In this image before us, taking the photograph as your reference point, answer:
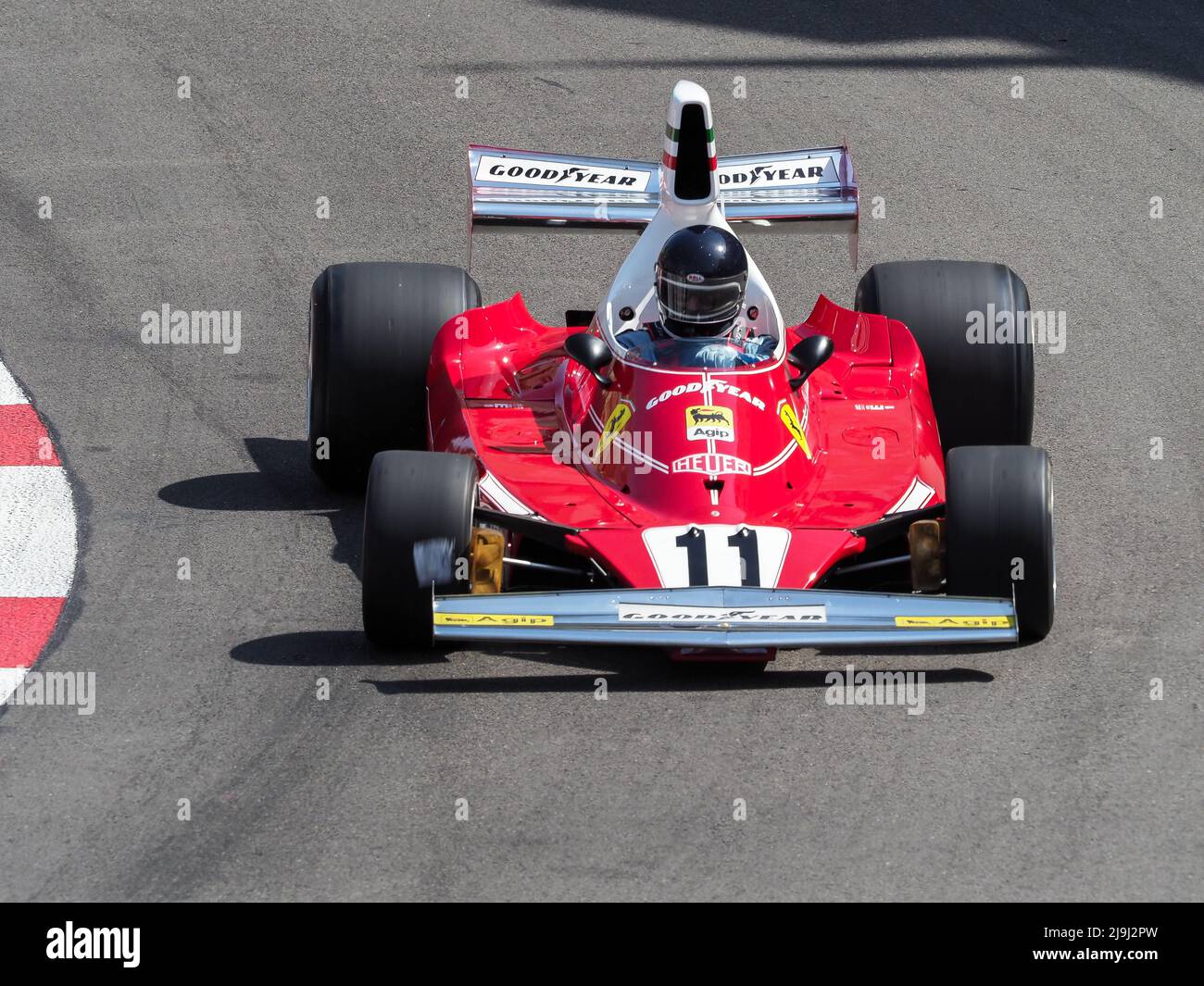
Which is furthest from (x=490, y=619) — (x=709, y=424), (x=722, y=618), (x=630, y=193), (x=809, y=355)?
(x=630, y=193)

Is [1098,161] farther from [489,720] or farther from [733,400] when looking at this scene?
[489,720]

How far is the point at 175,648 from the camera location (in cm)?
820

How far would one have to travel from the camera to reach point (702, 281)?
8.75m

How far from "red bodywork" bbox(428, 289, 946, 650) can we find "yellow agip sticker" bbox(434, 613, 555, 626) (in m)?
0.54

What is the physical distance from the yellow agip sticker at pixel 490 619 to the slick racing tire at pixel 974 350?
3047 millimetres

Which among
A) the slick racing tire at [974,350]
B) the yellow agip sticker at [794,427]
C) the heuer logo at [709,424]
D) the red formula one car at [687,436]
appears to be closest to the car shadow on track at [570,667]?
the red formula one car at [687,436]

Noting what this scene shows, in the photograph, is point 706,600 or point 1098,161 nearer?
point 706,600

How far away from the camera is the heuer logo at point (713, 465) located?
829cm

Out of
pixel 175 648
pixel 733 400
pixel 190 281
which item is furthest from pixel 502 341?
pixel 190 281

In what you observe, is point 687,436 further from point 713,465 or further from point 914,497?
point 914,497

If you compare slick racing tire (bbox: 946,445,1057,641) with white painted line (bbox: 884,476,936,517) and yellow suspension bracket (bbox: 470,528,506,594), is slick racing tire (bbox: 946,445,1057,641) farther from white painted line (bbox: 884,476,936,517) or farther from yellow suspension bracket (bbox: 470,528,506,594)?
yellow suspension bracket (bbox: 470,528,506,594)

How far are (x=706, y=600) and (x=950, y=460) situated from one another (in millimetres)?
1171

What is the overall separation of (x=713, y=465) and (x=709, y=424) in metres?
0.23

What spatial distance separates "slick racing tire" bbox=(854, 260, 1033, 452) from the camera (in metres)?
9.66
